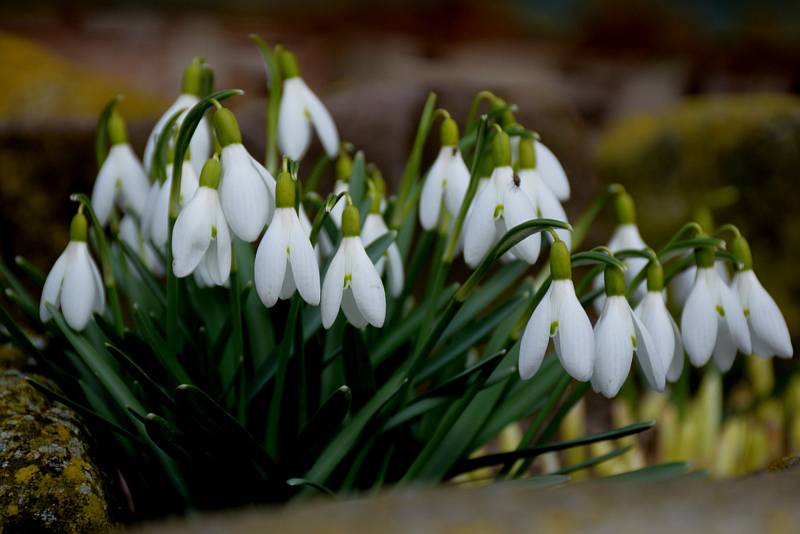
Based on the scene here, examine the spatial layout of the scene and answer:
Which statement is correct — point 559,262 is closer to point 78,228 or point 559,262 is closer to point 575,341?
point 575,341

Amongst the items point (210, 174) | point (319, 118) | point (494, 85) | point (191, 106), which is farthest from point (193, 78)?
point (494, 85)

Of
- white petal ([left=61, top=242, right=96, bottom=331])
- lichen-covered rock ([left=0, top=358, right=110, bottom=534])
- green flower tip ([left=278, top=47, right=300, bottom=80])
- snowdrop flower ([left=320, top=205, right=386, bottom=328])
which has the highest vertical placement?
green flower tip ([left=278, top=47, right=300, bottom=80])

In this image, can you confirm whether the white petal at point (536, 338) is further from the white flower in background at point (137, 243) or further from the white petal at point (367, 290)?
the white flower in background at point (137, 243)

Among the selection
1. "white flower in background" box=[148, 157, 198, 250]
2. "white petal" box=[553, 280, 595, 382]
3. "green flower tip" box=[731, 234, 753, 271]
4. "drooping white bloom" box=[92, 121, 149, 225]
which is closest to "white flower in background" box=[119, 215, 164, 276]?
"drooping white bloom" box=[92, 121, 149, 225]

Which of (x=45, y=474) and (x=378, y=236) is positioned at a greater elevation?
(x=378, y=236)

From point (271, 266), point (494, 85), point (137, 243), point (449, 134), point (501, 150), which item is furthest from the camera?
point (494, 85)

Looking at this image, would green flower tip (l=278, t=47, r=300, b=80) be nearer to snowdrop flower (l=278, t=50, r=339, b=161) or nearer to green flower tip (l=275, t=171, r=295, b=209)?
snowdrop flower (l=278, t=50, r=339, b=161)

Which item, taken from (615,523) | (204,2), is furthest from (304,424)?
(204,2)
